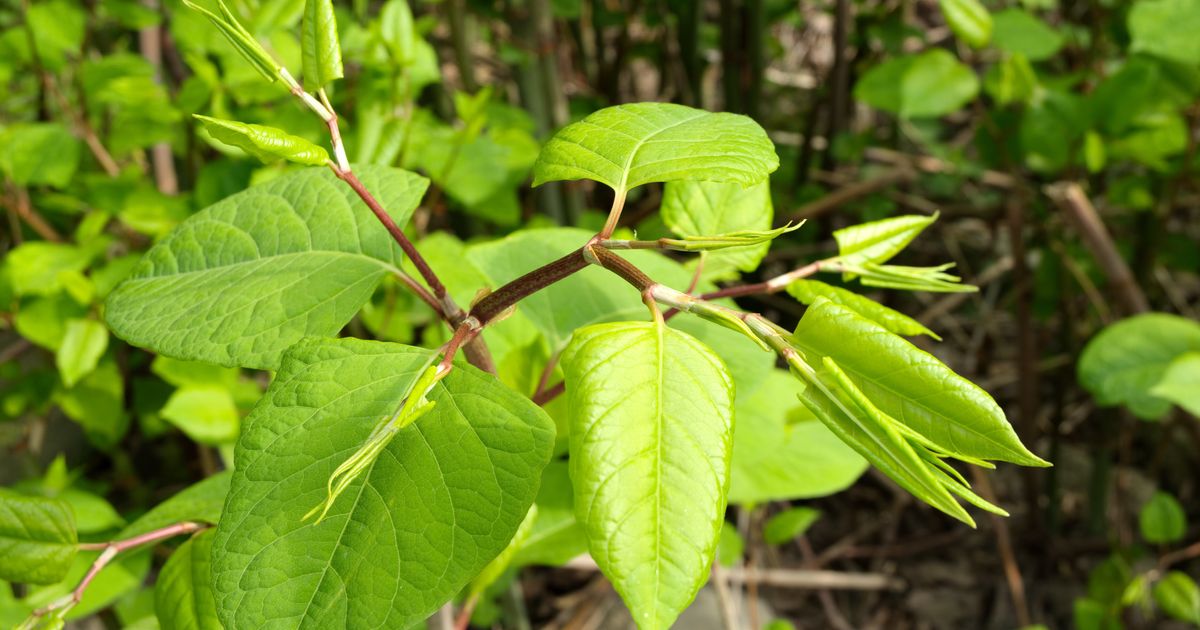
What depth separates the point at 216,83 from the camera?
114cm

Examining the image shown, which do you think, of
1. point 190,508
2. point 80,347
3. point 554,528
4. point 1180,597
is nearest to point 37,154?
point 80,347

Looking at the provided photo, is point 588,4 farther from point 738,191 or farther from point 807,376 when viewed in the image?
point 807,376

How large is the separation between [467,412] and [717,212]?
300 mm

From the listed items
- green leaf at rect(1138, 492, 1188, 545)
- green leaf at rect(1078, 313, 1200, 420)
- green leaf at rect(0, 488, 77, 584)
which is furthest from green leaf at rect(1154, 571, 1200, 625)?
green leaf at rect(0, 488, 77, 584)

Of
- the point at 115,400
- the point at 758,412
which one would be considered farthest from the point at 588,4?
the point at 758,412

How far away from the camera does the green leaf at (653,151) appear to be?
1.55 ft

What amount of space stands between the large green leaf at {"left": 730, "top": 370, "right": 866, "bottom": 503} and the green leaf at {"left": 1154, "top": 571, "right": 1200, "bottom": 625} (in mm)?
647

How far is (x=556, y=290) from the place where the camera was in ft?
2.40

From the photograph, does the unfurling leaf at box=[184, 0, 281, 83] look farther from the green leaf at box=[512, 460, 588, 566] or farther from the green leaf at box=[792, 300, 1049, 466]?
the green leaf at box=[512, 460, 588, 566]

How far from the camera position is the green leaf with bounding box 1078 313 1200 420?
1.22 meters

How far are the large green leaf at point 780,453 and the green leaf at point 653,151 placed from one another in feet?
1.44

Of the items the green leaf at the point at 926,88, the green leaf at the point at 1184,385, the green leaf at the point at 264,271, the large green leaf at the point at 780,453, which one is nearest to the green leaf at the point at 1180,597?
the green leaf at the point at 1184,385

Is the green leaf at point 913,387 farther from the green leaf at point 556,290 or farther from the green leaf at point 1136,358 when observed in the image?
the green leaf at point 1136,358

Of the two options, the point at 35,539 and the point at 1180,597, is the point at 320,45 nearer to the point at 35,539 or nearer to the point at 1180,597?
the point at 35,539
